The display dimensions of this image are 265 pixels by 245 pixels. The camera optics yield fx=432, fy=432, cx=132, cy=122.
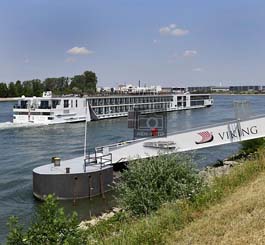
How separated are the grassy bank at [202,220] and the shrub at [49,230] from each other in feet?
2.03

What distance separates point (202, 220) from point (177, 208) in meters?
0.89

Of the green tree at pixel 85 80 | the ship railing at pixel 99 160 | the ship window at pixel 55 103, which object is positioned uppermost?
the green tree at pixel 85 80

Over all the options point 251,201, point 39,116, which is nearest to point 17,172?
point 251,201

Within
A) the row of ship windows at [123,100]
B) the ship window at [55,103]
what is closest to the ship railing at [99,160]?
the ship window at [55,103]

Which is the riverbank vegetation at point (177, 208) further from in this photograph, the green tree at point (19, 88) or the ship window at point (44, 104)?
the green tree at point (19, 88)

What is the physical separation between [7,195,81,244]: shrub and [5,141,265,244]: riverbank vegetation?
0.04ft

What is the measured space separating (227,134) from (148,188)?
622 inches

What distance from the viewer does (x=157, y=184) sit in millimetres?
8656

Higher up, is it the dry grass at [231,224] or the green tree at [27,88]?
the green tree at [27,88]

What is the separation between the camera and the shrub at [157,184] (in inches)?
328

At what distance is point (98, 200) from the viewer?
63.3 feet

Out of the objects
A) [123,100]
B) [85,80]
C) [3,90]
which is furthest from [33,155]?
[85,80]

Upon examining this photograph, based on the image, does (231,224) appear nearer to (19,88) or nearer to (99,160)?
(99,160)

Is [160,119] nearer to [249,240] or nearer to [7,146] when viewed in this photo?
[7,146]
